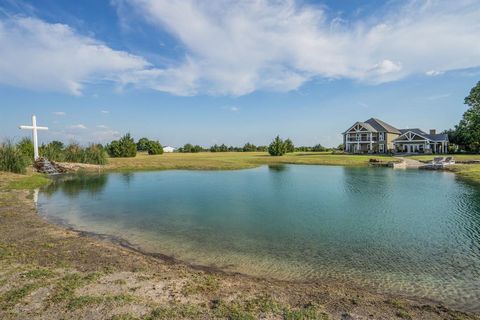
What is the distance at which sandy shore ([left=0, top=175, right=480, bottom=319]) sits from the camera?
591 cm

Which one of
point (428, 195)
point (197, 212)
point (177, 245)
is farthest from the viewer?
point (428, 195)

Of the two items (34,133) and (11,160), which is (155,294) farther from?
(34,133)

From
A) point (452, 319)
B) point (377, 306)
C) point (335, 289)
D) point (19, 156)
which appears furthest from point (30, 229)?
point (19, 156)

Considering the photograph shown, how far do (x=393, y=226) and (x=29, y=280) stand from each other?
14.0 m

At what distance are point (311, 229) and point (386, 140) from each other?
75.5m

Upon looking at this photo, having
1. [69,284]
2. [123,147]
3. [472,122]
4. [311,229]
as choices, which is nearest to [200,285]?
[69,284]

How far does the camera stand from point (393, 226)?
14.1 meters

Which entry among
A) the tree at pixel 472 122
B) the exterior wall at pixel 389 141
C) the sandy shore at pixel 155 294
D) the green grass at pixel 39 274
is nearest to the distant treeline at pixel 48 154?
the sandy shore at pixel 155 294

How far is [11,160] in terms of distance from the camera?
29719mm

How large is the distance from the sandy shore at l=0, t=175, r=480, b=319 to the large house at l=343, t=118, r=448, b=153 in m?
75.8

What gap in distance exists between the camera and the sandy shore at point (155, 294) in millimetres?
5914

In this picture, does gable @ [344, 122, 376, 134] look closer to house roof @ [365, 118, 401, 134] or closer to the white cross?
house roof @ [365, 118, 401, 134]

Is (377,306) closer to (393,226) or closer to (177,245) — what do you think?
(177,245)

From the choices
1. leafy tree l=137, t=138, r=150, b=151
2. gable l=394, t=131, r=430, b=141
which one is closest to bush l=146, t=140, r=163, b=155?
leafy tree l=137, t=138, r=150, b=151
